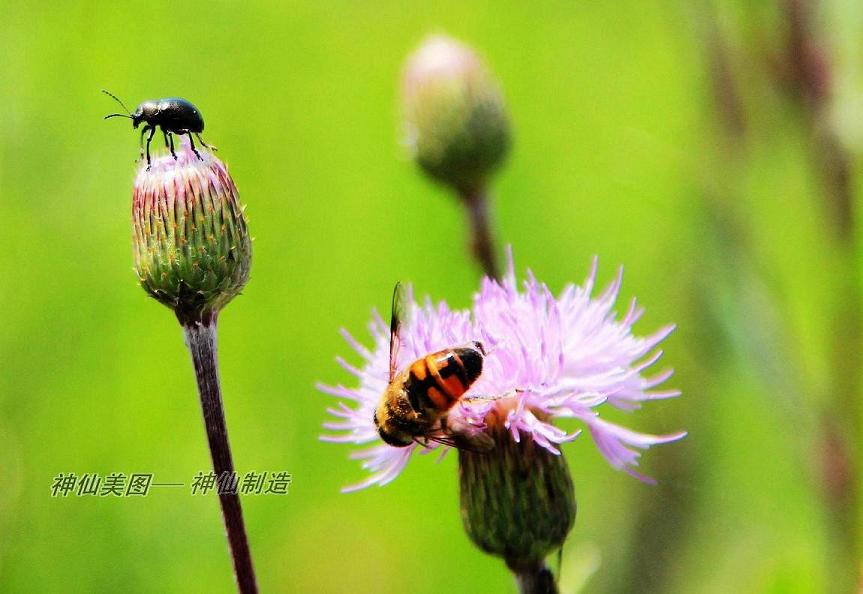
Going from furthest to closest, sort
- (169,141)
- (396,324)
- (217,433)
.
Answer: (396,324) < (169,141) < (217,433)

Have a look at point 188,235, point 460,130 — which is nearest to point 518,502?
point 188,235

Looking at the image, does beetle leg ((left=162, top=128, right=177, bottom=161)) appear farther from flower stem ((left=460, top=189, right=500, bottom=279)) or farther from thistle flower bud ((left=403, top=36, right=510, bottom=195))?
thistle flower bud ((left=403, top=36, right=510, bottom=195))

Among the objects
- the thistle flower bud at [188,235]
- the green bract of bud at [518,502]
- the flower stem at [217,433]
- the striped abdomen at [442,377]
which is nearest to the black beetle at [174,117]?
the thistle flower bud at [188,235]

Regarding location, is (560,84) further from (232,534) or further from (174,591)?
(232,534)

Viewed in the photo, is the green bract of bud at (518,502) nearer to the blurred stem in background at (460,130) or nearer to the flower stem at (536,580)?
the flower stem at (536,580)

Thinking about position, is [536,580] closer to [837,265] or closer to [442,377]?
[442,377]

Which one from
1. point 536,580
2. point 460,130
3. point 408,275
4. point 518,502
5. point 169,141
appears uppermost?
point 460,130

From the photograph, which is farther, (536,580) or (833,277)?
(833,277)
